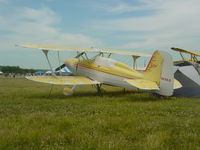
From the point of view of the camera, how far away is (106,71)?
1073 cm

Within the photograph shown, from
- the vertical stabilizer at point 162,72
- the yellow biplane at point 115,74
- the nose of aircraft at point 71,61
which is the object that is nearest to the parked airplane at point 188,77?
the yellow biplane at point 115,74

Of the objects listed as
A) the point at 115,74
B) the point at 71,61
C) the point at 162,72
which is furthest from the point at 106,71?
the point at 71,61

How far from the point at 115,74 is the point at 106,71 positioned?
62 cm

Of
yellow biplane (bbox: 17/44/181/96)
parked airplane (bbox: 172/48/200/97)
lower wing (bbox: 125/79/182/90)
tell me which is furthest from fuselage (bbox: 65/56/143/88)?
parked airplane (bbox: 172/48/200/97)

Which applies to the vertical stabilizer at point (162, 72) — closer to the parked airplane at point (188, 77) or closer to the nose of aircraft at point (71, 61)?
the parked airplane at point (188, 77)

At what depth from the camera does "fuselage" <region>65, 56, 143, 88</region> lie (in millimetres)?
9852

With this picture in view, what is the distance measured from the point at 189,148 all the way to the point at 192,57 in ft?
29.7

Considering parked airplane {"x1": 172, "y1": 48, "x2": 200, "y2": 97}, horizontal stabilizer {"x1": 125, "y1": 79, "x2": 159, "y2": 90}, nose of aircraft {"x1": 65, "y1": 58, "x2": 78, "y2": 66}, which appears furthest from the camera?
nose of aircraft {"x1": 65, "y1": 58, "x2": 78, "y2": 66}

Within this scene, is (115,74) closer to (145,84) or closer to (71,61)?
(145,84)

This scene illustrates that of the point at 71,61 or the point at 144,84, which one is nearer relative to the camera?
the point at 144,84

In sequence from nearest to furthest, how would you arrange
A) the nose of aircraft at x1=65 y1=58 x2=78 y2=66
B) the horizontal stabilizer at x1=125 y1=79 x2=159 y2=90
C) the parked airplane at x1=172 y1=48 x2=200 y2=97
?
the horizontal stabilizer at x1=125 y1=79 x2=159 y2=90
the parked airplane at x1=172 y1=48 x2=200 y2=97
the nose of aircraft at x1=65 y1=58 x2=78 y2=66

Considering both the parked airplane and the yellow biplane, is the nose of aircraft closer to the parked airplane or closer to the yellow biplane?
the yellow biplane

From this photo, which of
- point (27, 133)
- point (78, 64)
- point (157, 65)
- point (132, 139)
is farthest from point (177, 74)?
point (27, 133)

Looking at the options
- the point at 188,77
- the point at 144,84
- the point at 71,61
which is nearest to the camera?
the point at 144,84
